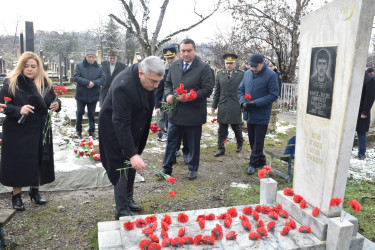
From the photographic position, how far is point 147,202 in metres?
4.13

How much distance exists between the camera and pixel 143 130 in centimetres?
342

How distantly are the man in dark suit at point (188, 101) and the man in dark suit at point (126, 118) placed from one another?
132 cm

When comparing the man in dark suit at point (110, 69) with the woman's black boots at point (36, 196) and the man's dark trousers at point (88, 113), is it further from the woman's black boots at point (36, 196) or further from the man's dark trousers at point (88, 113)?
the woman's black boots at point (36, 196)

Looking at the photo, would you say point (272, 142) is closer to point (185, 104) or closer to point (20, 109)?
point (185, 104)

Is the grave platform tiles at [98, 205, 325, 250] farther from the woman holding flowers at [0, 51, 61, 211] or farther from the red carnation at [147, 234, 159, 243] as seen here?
the woman holding flowers at [0, 51, 61, 211]

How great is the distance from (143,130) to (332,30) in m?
2.08

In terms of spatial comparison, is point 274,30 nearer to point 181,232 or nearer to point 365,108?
point 365,108

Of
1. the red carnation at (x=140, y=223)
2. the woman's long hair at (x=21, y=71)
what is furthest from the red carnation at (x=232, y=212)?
the woman's long hair at (x=21, y=71)

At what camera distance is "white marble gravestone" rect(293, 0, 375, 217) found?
102 inches

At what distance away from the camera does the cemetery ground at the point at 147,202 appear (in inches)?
128

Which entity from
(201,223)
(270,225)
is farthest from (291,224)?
(201,223)

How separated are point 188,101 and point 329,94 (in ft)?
7.30

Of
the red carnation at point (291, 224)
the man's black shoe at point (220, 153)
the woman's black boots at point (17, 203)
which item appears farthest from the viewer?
the man's black shoe at point (220, 153)

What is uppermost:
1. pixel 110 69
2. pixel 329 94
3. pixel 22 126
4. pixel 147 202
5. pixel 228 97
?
pixel 110 69
